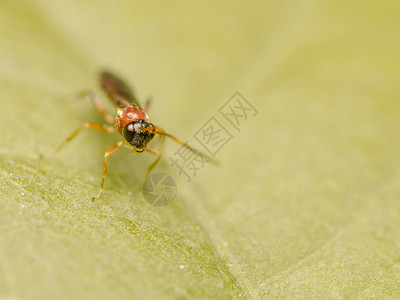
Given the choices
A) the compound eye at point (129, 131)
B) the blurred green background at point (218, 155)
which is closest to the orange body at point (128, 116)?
the compound eye at point (129, 131)

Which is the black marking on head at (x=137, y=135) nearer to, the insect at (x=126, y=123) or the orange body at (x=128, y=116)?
the insect at (x=126, y=123)

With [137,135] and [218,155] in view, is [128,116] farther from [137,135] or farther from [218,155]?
[218,155]

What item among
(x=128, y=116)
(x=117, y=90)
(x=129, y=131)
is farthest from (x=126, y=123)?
(x=117, y=90)

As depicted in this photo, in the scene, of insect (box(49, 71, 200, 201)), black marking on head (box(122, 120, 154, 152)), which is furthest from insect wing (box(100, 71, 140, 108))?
black marking on head (box(122, 120, 154, 152))

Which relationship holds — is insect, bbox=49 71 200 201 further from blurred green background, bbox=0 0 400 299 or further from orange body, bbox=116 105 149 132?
blurred green background, bbox=0 0 400 299

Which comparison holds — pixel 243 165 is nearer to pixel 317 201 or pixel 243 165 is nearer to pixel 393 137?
pixel 317 201

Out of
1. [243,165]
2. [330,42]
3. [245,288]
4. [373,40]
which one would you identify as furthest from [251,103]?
[245,288]

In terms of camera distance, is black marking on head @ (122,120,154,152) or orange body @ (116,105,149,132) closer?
black marking on head @ (122,120,154,152)

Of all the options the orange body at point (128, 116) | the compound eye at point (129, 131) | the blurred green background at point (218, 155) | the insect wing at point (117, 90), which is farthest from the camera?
the insect wing at point (117, 90)
